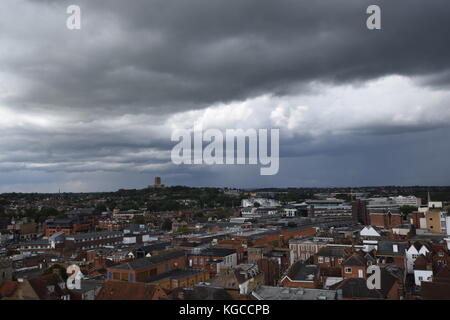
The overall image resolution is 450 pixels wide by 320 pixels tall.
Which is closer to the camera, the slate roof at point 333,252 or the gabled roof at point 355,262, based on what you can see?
the gabled roof at point 355,262

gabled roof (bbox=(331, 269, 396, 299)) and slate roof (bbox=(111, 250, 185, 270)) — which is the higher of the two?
gabled roof (bbox=(331, 269, 396, 299))

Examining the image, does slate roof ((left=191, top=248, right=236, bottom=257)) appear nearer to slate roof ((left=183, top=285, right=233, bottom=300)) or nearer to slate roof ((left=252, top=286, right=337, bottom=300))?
slate roof ((left=183, top=285, right=233, bottom=300))

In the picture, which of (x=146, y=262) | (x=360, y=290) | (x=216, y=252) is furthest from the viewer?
(x=216, y=252)

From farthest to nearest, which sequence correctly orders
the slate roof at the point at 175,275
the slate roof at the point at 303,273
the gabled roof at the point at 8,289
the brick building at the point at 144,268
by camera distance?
the slate roof at the point at 175,275 → the brick building at the point at 144,268 → the slate roof at the point at 303,273 → the gabled roof at the point at 8,289

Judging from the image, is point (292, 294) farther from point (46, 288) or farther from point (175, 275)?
point (46, 288)

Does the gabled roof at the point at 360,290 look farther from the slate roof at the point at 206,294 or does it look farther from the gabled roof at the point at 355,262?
the slate roof at the point at 206,294

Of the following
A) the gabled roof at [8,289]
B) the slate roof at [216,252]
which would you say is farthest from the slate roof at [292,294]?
the slate roof at [216,252]

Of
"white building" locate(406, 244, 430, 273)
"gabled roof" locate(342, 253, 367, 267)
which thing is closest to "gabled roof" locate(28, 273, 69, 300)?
"gabled roof" locate(342, 253, 367, 267)

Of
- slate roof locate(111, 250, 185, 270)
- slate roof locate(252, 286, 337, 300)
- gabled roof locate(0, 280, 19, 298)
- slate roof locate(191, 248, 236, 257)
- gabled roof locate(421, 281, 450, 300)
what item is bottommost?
slate roof locate(191, 248, 236, 257)

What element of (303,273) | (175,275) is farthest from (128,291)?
(303,273)

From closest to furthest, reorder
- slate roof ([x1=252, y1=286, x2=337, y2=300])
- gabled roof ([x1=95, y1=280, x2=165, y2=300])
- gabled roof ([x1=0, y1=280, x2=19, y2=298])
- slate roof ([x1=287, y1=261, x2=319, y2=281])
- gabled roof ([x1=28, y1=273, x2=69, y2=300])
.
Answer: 1. slate roof ([x1=252, y1=286, x2=337, y2=300])
2. gabled roof ([x1=95, y1=280, x2=165, y2=300])
3. gabled roof ([x1=28, y1=273, x2=69, y2=300])
4. gabled roof ([x1=0, y1=280, x2=19, y2=298])
5. slate roof ([x1=287, y1=261, x2=319, y2=281])

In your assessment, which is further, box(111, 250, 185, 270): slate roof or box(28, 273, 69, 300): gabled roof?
box(111, 250, 185, 270): slate roof

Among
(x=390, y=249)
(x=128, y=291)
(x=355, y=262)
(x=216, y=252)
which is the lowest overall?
(x=216, y=252)
